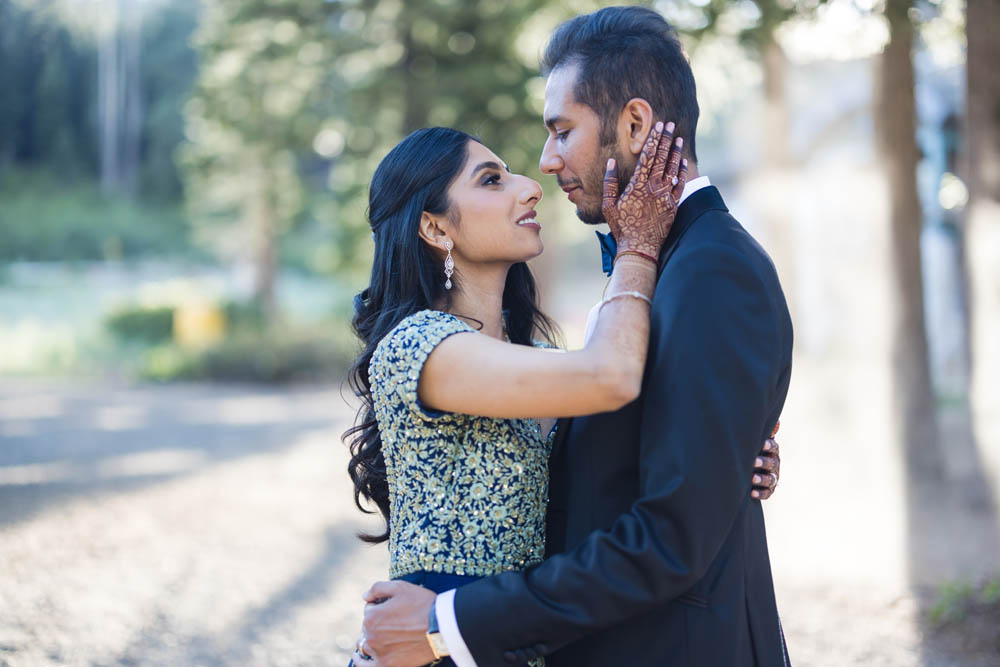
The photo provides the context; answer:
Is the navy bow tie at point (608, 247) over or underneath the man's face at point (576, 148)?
underneath

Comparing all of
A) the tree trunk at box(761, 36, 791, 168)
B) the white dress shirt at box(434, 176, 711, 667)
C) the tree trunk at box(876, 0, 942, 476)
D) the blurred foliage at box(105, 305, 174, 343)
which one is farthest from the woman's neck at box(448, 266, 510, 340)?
the blurred foliage at box(105, 305, 174, 343)

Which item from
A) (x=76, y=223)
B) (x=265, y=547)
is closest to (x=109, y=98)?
(x=76, y=223)

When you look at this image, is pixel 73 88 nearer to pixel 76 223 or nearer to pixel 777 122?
pixel 76 223

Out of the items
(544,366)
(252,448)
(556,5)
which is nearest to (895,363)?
(556,5)

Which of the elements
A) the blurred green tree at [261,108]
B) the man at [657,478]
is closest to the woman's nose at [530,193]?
the man at [657,478]

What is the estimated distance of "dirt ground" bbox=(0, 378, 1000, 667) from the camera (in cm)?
579

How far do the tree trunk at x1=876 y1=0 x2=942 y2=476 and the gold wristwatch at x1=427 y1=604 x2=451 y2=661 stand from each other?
8.08m

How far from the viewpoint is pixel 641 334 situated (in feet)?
6.72

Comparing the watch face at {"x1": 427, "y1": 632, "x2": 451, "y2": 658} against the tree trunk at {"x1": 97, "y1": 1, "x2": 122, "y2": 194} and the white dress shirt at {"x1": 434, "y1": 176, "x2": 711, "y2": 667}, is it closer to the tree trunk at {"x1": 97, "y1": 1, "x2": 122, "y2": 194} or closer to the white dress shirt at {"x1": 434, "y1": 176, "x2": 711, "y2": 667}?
the white dress shirt at {"x1": 434, "y1": 176, "x2": 711, "y2": 667}

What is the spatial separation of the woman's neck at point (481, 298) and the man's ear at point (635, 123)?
0.61 meters

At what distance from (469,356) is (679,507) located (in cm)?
59

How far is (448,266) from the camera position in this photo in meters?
2.64

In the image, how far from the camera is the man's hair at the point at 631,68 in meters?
2.28

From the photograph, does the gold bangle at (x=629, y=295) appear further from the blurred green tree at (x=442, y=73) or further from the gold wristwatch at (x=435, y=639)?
the blurred green tree at (x=442, y=73)
